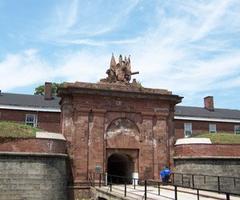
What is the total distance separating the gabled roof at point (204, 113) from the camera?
36.8 metres

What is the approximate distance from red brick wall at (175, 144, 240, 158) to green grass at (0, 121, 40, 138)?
9483 millimetres

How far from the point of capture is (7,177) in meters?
17.4

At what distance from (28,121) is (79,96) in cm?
1239

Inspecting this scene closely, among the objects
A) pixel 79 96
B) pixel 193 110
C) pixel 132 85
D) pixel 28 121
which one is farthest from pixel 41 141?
pixel 193 110

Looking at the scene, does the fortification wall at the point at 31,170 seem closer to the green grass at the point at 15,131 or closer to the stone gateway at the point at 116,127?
the green grass at the point at 15,131

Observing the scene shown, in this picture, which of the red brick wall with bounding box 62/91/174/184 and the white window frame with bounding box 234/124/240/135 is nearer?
the red brick wall with bounding box 62/91/174/184

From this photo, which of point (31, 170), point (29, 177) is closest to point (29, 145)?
point (31, 170)

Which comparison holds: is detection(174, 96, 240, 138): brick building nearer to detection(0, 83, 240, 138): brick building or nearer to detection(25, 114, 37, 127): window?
detection(0, 83, 240, 138): brick building

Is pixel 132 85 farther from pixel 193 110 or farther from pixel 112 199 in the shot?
pixel 193 110

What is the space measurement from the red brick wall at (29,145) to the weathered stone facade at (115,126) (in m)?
2.00

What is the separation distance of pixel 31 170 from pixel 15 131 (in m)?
2.38

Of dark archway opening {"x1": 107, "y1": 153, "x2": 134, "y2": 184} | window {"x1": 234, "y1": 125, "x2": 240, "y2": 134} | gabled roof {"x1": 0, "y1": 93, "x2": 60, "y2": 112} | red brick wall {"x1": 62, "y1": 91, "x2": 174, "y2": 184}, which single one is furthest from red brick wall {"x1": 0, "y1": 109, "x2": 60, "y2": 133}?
window {"x1": 234, "y1": 125, "x2": 240, "y2": 134}

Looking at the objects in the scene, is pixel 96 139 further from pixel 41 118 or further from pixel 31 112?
pixel 31 112

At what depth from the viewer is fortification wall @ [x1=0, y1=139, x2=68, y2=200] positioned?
17.4 meters
